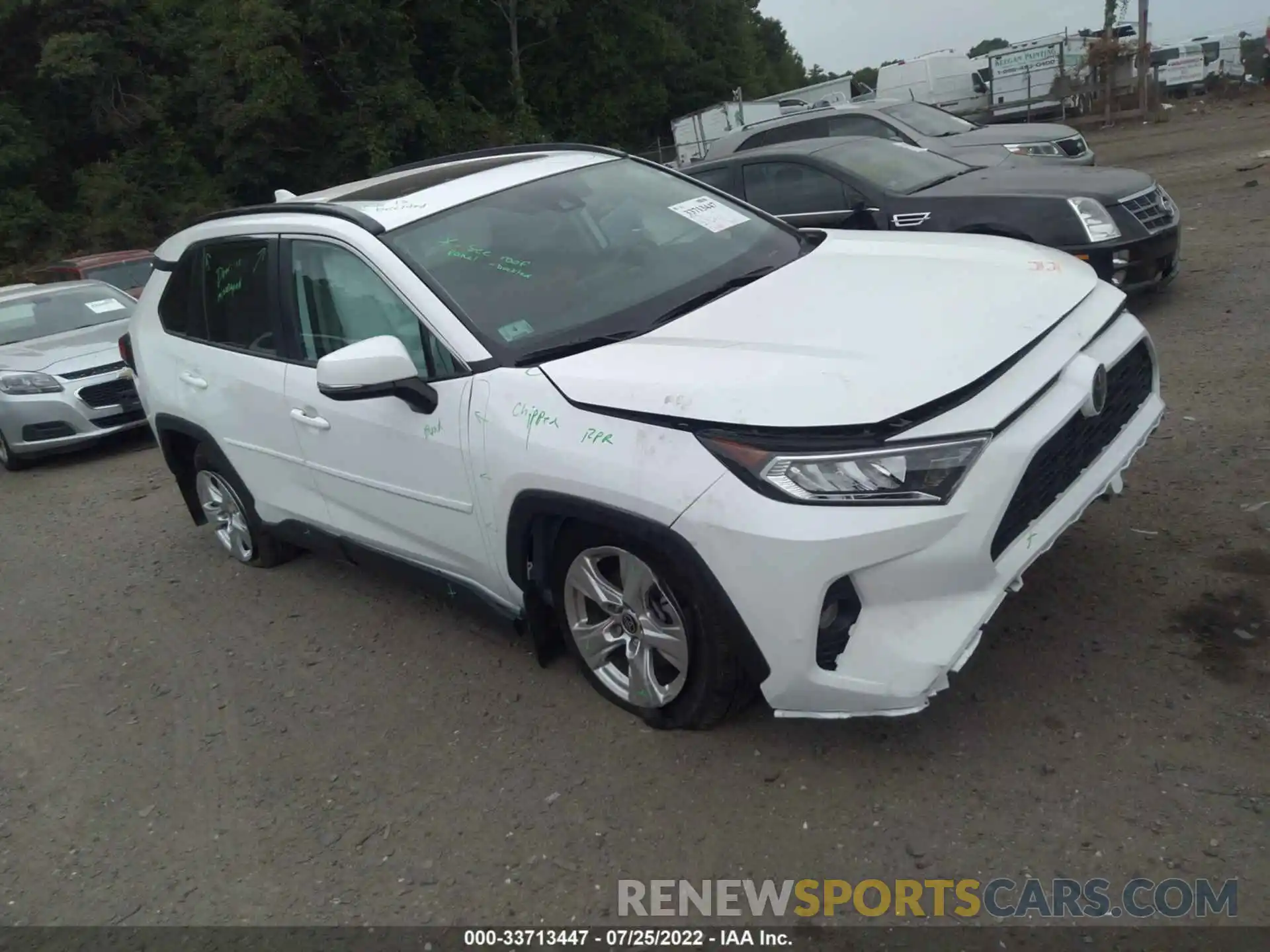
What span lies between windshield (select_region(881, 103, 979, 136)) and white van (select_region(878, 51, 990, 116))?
1942 centimetres

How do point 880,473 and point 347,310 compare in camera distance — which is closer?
point 880,473

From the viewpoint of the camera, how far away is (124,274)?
45.6 feet

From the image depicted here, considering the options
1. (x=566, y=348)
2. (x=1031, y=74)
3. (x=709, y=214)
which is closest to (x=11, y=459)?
(x=709, y=214)

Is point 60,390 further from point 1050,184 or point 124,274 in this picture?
point 1050,184

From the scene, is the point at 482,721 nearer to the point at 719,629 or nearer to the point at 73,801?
the point at 719,629

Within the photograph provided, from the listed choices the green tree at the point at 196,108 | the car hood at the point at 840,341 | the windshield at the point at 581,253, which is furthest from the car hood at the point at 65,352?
the green tree at the point at 196,108

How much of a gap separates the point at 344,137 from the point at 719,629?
30.0m

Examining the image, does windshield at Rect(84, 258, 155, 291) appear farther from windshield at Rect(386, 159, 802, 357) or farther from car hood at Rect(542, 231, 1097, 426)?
car hood at Rect(542, 231, 1097, 426)

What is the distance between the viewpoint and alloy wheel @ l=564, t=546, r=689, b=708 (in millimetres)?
3400

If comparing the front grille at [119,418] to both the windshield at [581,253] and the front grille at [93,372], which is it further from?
the windshield at [581,253]

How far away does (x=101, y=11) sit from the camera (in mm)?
28969

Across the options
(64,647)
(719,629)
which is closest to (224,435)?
(64,647)

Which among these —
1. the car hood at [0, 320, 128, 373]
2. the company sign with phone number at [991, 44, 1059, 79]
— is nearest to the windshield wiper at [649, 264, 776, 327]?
the car hood at [0, 320, 128, 373]

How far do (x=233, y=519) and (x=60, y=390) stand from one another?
4.32 metres
